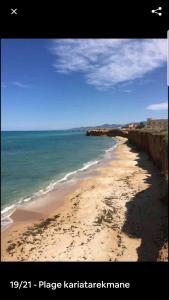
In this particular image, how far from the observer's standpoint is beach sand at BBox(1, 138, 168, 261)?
974 centimetres

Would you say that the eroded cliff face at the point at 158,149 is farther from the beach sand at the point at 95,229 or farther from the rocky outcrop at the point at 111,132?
the rocky outcrop at the point at 111,132

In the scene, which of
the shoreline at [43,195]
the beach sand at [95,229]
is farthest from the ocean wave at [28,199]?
the beach sand at [95,229]

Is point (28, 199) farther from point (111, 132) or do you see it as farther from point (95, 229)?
point (111, 132)

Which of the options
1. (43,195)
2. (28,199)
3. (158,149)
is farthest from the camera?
(158,149)

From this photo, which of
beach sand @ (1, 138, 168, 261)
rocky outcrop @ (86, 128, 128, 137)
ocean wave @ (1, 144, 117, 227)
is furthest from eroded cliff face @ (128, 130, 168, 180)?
rocky outcrop @ (86, 128, 128, 137)

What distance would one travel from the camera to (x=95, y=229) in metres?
12.0

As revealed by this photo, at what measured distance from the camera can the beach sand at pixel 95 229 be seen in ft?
32.0

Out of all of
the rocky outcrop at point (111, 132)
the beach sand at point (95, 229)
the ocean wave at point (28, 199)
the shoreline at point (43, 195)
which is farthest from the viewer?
the rocky outcrop at point (111, 132)

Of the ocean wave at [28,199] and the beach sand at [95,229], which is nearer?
the beach sand at [95,229]

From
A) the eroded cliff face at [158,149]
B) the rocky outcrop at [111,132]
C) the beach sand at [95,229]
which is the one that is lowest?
the beach sand at [95,229]

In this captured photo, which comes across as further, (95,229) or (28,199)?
(28,199)

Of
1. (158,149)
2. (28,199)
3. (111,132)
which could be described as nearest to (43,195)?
A: (28,199)
